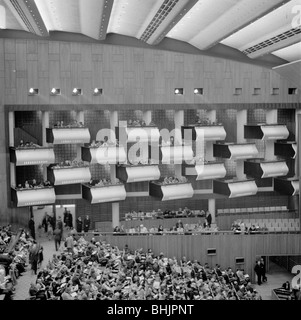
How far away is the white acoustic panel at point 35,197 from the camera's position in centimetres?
1961

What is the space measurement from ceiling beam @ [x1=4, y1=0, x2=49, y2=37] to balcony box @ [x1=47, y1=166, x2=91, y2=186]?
498 cm

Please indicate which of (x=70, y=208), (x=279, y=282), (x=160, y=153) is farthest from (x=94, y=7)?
(x=279, y=282)

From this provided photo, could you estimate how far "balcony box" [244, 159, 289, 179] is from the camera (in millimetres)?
22250

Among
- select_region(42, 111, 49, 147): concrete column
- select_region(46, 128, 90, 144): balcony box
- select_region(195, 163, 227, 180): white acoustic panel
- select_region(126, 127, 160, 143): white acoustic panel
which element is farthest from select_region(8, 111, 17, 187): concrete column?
select_region(195, 163, 227, 180): white acoustic panel

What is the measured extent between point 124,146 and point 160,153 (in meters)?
1.51

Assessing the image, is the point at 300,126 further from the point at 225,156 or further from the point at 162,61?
the point at 162,61

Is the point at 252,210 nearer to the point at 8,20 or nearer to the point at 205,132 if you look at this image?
the point at 205,132

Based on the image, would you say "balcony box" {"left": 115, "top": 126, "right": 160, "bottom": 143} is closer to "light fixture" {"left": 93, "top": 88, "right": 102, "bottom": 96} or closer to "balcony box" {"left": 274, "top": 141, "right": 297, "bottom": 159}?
"light fixture" {"left": 93, "top": 88, "right": 102, "bottom": 96}

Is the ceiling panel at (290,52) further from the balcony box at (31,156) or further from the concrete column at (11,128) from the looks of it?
the concrete column at (11,128)

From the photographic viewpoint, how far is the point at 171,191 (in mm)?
21328

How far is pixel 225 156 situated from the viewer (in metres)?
22.1

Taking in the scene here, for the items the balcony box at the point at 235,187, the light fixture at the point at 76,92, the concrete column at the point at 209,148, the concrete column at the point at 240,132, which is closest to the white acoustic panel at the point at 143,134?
the light fixture at the point at 76,92

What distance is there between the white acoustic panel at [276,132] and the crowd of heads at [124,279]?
7687 millimetres

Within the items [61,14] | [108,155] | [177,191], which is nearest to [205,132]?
[177,191]
